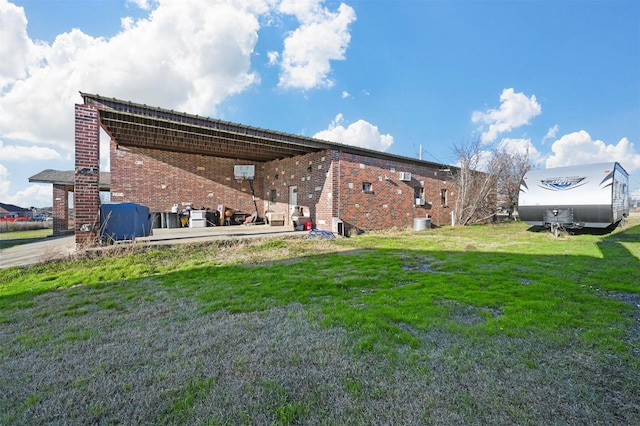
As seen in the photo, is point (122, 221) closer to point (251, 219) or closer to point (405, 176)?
point (251, 219)

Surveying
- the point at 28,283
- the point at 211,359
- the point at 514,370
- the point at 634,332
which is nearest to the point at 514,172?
the point at 634,332

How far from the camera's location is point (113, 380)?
1.91m

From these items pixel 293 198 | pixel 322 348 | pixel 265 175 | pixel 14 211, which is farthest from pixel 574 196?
pixel 14 211

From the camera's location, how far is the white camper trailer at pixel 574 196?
9320 mm

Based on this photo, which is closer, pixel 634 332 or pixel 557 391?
pixel 557 391

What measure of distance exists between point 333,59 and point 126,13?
27.9 ft

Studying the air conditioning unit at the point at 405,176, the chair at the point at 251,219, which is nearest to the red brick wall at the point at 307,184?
the chair at the point at 251,219

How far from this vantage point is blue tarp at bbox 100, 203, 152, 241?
22.1 feet

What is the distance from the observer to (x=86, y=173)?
20.4 ft

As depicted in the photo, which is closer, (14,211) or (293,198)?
(293,198)

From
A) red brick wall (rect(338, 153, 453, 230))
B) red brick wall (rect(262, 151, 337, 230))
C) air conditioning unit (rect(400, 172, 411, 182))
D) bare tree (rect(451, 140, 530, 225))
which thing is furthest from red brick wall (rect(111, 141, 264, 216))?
bare tree (rect(451, 140, 530, 225))

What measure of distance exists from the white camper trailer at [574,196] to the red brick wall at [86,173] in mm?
14669

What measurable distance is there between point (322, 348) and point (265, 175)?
43.5 feet

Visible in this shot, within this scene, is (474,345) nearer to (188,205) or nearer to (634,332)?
(634,332)
